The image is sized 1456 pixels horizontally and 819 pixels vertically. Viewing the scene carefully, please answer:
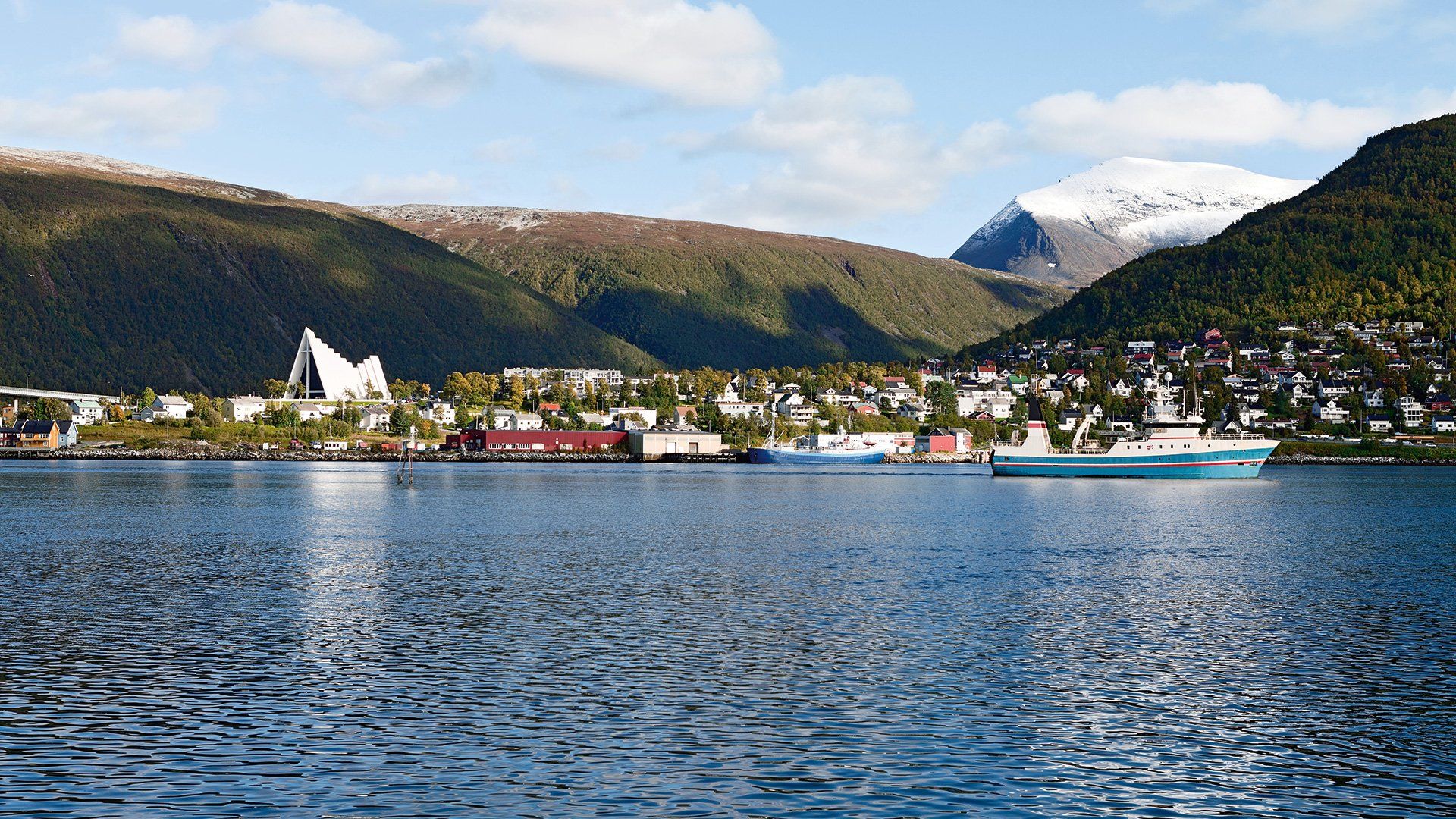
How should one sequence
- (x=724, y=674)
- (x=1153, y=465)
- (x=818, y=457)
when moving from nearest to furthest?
(x=724, y=674)
(x=1153, y=465)
(x=818, y=457)

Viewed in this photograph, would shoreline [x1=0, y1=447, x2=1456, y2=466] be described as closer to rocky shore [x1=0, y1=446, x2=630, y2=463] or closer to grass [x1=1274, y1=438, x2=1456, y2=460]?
rocky shore [x1=0, y1=446, x2=630, y2=463]

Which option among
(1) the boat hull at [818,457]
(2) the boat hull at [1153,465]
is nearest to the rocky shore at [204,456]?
(1) the boat hull at [818,457]

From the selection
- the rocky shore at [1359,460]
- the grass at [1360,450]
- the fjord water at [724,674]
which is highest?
the grass at [1360,450]

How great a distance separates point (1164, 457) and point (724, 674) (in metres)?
113

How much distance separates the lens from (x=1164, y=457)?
434ft

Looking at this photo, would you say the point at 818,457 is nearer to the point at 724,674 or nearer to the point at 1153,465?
the point at 1153,465

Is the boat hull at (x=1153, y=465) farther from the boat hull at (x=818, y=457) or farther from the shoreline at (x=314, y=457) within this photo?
the boat hull at (x=818, y=457)

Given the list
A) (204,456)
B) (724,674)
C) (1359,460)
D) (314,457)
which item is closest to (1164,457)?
(1359,460)

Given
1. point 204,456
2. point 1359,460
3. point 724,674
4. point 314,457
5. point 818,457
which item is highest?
point 204,456

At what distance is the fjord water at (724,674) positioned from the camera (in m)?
18.7

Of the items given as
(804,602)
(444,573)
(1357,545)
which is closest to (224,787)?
(804,602)

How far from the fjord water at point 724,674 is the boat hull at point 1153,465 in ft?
231

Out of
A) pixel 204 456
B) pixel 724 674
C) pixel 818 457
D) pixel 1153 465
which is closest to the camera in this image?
pixel 724 674

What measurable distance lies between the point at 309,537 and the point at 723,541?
18457mm
